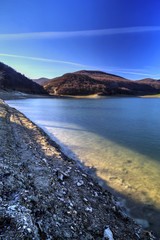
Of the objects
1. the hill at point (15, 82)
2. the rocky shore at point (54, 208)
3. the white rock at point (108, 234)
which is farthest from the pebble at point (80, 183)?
the hill at point (15, 82)

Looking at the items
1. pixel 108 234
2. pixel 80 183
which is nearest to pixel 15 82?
pixel 80 183

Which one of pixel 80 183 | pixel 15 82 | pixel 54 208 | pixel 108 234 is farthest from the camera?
pixel 15 82

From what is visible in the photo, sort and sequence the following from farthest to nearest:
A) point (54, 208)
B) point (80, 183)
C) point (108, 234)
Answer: point (80, 183) < point (54, 208) < point (108, 234)

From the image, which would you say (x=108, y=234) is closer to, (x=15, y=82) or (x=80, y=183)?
(x=80, y=183)

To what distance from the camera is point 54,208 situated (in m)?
2.00

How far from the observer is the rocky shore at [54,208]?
1562 mm

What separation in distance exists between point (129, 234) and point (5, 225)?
1872 mm

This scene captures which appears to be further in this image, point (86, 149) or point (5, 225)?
point (86, 149)

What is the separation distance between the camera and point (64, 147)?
6242 mm

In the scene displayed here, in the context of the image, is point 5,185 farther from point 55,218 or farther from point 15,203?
point 55,218

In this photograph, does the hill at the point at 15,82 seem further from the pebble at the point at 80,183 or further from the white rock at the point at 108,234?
the white rock at the point at 108,234

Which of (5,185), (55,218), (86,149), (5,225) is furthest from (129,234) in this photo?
(86,149)

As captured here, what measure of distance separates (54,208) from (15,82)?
84.0 m

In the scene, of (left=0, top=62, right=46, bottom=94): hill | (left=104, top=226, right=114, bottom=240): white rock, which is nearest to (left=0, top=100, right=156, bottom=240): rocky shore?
(left=104, top=226, right=114, bottom=240): white rock
